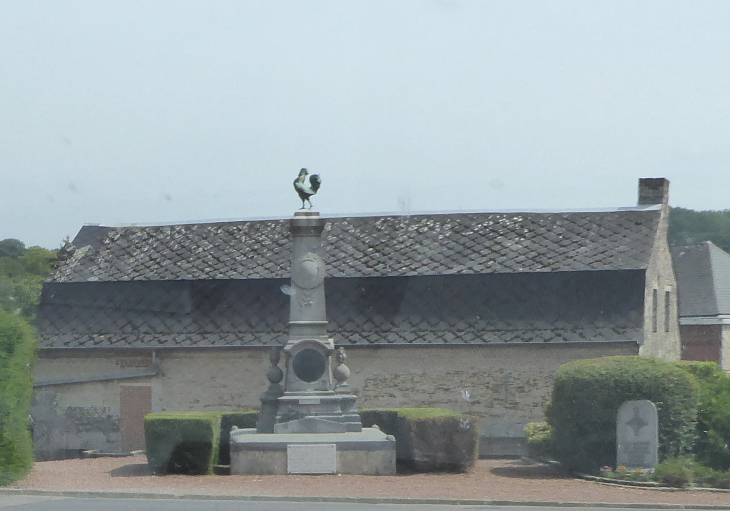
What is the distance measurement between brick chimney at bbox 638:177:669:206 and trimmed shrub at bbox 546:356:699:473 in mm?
9835

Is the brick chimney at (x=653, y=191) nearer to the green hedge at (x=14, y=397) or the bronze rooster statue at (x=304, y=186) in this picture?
the bronze rooster statue at (x=304, y=186)

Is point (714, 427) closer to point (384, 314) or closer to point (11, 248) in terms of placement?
point (384, 314)

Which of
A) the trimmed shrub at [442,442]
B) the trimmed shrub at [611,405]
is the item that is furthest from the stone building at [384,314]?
the trimmed shrub at [611,405]

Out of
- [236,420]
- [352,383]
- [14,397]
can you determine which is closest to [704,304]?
[352,383]

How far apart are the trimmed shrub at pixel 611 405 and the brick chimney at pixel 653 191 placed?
9835 millimetres

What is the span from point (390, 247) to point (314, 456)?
9.78 meters

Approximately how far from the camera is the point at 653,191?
27.3 m

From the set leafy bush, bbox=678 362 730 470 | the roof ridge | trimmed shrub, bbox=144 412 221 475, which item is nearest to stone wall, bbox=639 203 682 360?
leafy bush, bbox=678 362 730 470

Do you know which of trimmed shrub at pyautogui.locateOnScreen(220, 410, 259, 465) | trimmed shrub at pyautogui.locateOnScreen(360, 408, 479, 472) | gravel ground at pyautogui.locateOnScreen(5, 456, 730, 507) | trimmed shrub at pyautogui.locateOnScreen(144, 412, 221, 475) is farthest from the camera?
trimmed shrub at pyautogui.locateOnScreen(220, 410, 259, 465)

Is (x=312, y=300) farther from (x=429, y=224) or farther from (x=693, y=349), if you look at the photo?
(x=693, y=349)

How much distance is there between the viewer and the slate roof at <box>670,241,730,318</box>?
122 feet

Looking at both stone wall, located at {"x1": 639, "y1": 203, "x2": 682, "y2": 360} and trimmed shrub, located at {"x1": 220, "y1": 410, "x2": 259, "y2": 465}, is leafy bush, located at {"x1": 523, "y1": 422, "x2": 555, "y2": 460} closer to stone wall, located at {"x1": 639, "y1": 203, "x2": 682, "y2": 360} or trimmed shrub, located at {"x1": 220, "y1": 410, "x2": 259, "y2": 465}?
stone wall, located at {"x1": 639, "y1": 203, "x2": 682, "y2": 360}

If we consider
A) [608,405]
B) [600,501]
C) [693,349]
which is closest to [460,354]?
[608,405]

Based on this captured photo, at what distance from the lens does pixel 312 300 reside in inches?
762
